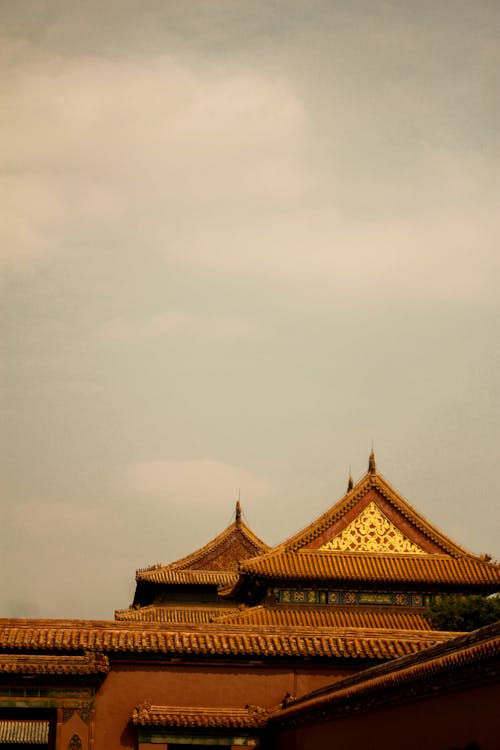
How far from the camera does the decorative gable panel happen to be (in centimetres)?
3434

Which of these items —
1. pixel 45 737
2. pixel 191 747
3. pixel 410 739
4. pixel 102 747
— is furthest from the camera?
pixel 45 737

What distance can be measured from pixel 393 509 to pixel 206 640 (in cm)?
1193

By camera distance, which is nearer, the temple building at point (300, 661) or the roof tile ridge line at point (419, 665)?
the roof tile ridge line at point (419, 665)

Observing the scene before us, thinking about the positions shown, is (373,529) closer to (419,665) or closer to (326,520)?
(326,520)

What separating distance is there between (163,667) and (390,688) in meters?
10.2

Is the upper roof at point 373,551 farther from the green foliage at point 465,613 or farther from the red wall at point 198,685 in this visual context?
the red wall at point 198,685

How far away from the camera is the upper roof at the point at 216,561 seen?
4844 cm

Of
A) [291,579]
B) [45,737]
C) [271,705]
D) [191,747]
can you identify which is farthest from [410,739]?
[45,737]

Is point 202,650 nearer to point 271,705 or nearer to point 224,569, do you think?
point 271,705

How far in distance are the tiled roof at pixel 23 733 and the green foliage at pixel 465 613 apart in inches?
555

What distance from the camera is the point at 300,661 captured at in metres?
24.3

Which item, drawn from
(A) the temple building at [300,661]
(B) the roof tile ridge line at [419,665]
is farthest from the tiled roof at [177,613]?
(B) the roof tile ridge line at [419,665]

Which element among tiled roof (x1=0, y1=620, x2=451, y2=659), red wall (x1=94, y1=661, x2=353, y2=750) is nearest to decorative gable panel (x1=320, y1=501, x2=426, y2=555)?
tiled roof (x1=0, y1=620, x2=451, y2=659)

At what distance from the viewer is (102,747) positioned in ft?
75.7
